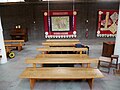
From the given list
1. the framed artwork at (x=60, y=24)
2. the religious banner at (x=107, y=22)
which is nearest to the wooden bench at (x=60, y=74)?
the framed artwork at (x=60, y=24)

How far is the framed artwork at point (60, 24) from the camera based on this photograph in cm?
1180

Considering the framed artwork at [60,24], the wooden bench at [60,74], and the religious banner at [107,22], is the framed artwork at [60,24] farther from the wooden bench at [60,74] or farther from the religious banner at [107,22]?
the wooden bench at [60,74]

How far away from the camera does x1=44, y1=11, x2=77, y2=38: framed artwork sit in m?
11.8

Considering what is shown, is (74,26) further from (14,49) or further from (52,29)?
(14,49)

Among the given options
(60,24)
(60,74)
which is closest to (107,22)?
(60,24)

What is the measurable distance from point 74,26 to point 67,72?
835cm

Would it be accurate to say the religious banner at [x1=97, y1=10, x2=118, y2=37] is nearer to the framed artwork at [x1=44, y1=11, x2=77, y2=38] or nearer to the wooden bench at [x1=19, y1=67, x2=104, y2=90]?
the framed artwork at [x1=44, y1=11, x2=77, y2=38]

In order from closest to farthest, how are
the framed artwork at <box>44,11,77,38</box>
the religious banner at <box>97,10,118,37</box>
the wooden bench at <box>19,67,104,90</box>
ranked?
the wooden bench at <box>19,67,104,90</box>
the religious banner at <box>97,10,118,37</box>
the framed artwork at <box>44,11,77,38</box>

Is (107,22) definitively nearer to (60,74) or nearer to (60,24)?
(60,24)

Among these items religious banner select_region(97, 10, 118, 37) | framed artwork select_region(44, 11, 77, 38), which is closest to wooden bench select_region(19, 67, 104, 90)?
framed artwork select_region(44, 11, 77, 38)

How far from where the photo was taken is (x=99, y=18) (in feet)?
38.6

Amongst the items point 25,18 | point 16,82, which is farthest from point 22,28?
point 16,82

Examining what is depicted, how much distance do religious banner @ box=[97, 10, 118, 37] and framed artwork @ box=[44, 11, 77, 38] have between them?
1.96 metres

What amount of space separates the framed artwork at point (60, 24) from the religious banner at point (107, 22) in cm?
196
